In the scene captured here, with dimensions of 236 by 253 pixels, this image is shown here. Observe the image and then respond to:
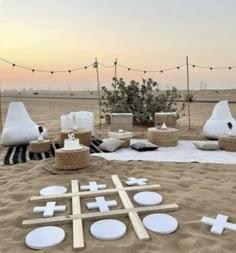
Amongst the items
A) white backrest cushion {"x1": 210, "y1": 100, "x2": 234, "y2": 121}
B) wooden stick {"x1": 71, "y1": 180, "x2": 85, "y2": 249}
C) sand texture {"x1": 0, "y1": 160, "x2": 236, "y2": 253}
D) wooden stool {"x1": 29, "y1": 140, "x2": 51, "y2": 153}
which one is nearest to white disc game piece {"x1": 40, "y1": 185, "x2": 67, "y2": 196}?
Result: sand texture {"x1": 0, "y1": 160, "x2": 236, "y2": 253}

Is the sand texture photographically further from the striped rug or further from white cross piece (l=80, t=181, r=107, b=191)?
the striped rug

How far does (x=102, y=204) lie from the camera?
251 centimetres

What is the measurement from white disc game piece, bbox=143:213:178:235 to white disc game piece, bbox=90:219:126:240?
19 cm

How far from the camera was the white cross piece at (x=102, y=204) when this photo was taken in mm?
2434

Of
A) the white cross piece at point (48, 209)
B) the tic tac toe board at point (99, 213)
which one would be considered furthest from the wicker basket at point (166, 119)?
the white cross piece at point (48, 209)

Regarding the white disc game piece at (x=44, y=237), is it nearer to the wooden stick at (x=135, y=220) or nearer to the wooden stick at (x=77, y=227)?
the wooden stick at (x=77, y=227)

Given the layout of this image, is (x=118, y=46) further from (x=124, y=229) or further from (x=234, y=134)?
(x=124, y=229)

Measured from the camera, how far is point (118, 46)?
9578 mm

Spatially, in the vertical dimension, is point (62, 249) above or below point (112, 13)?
below

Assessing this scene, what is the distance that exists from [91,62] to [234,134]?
179 inches

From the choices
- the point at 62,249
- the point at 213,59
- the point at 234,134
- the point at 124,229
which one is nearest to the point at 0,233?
the point at 62,249

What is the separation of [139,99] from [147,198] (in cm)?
592

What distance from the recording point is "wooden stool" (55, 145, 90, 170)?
3.51 metres

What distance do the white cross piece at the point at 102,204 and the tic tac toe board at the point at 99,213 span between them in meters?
0.07
